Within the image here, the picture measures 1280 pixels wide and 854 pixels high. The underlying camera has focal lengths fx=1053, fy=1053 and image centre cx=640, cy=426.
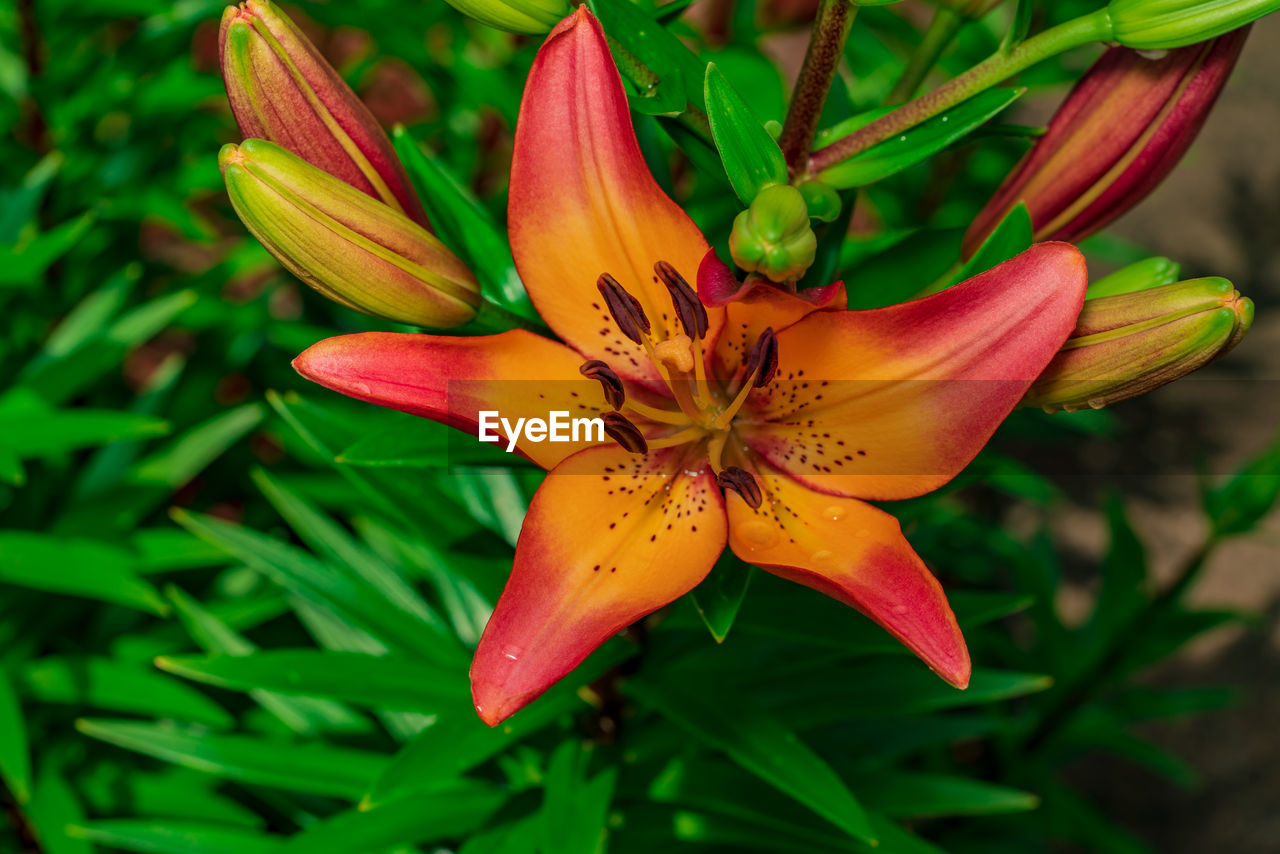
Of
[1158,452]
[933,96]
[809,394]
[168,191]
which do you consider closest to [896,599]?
[809,394]

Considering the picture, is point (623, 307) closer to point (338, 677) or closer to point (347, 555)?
point (338, 677)

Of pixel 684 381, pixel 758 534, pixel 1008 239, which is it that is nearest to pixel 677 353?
pixel 684 381

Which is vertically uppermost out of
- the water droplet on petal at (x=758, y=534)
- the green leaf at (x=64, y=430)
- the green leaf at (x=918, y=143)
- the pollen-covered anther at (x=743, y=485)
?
the green leaf at (x=918, y=143)

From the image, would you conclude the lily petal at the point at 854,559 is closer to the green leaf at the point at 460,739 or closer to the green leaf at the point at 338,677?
the green leaf at the point at 460,739

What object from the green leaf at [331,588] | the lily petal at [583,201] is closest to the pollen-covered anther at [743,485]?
the lily petal at [583,201]

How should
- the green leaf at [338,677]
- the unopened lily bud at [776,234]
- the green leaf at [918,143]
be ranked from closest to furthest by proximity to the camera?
1. the unopened lily bud at [776,234]
2. the green leaf at [918,143]
3. the green leaf at [338,677]

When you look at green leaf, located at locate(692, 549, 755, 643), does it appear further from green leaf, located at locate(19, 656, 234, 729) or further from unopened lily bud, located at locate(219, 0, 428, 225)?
green leaf, located at locate(19, 656, 234, 729)
